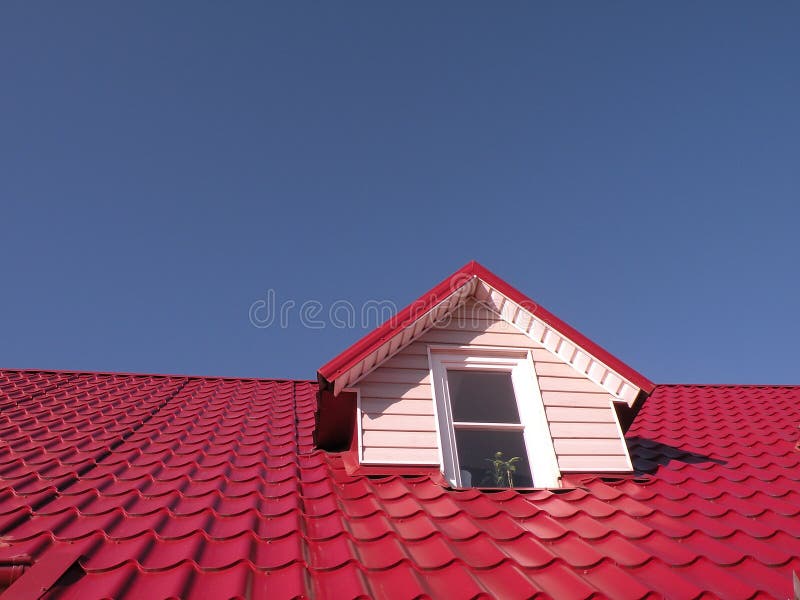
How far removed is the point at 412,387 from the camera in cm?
503

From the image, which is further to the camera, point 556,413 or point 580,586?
point 556,413

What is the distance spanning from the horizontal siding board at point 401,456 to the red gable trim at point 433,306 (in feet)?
2.32

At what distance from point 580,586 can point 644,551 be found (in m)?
0.73

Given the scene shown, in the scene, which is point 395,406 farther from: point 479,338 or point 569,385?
point 569,385

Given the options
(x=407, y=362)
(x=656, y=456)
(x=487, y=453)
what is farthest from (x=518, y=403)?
(x=656, y=456)

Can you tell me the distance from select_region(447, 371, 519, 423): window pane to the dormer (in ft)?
0.47

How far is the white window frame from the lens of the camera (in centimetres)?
477

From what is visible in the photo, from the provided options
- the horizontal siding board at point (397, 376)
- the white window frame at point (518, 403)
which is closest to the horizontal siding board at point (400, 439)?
the white window frame at point (518, 403)

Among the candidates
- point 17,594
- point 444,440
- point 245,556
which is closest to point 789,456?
point 444,440

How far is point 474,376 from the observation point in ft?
19.8

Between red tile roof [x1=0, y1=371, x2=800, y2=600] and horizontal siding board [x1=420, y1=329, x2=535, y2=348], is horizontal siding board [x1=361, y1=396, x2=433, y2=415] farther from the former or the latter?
horizontal siding board [x1=420, y1=329, x2=535, y2=348]

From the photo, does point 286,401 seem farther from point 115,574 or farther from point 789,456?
point 789,456

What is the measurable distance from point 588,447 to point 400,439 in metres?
1.69

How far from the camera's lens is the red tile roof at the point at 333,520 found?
3.01 metres
